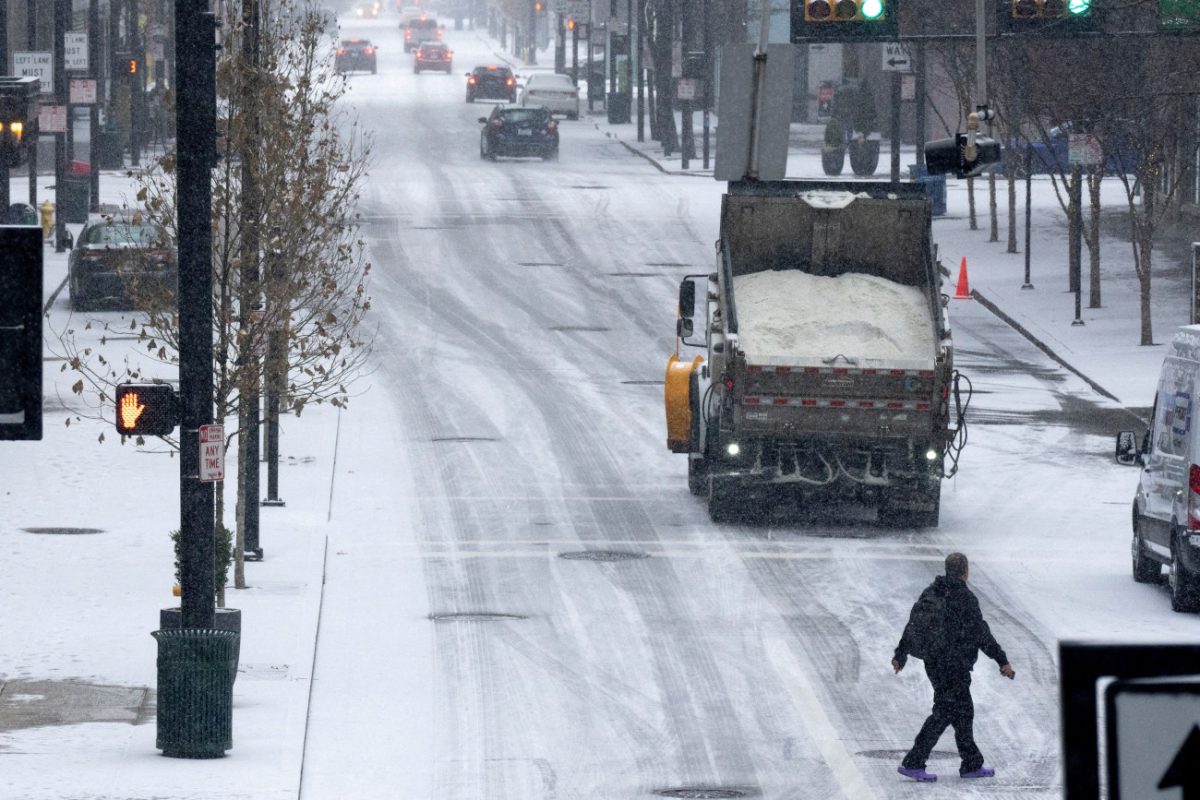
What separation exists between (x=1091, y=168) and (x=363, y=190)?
70.8ft

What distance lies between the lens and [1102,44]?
36031 millimetres

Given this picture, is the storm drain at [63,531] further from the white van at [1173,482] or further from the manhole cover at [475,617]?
the white van at [1173,482]

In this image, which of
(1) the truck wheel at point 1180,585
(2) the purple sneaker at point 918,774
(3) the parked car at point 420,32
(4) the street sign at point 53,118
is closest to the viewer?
(2) the purple sneaker at point 918,774

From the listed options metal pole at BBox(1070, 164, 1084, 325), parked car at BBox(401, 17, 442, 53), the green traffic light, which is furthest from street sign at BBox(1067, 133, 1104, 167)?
parked car at BBox(401, 17, 442, 53)

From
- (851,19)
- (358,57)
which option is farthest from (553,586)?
(358,57)

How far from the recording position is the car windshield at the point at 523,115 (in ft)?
198

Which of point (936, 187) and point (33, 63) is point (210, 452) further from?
point (936, 187)

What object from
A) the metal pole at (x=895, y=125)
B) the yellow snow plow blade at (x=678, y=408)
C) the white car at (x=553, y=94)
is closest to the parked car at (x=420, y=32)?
the white car at (x=553, y=94)

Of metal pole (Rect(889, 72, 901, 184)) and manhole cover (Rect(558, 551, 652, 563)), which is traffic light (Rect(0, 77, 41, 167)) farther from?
metal pole (Rect(889, 72, 901, 184))

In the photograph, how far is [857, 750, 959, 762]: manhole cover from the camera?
13.6 meters

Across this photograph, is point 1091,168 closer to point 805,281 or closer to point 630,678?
→ point 805,281

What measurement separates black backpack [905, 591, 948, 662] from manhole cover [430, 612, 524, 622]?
17.2ft

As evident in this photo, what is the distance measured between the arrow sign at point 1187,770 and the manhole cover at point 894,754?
11484mm

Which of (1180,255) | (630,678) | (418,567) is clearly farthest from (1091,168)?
(630,678)
